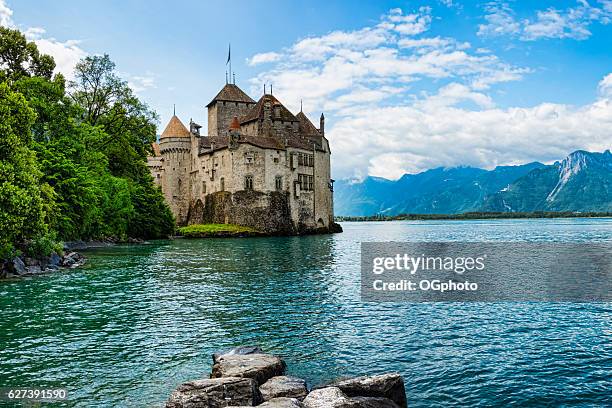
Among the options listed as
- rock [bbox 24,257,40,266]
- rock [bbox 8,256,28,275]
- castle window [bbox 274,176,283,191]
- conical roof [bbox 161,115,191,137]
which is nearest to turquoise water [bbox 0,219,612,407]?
rock [bbox 8,256,28,275]

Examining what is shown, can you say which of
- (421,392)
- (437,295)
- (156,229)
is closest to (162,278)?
(437,295)

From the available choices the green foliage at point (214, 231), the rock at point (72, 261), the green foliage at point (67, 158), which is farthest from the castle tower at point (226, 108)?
the rock at point (72, 261)

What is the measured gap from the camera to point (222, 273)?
1388 inches

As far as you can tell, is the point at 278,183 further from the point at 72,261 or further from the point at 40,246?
the point at 40,246

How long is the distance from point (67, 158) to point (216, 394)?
45640mm

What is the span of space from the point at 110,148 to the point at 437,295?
175 ft

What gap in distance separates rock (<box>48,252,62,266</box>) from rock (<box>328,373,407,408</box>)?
30.6 m

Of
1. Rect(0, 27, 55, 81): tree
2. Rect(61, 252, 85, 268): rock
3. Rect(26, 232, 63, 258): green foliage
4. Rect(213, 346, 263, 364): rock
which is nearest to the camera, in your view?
Rect(213, 346, 263, 364): rock

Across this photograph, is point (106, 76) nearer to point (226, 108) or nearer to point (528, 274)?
point (226, 108)

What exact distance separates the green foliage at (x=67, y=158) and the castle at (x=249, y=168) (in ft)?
49.2

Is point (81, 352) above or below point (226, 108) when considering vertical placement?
below
